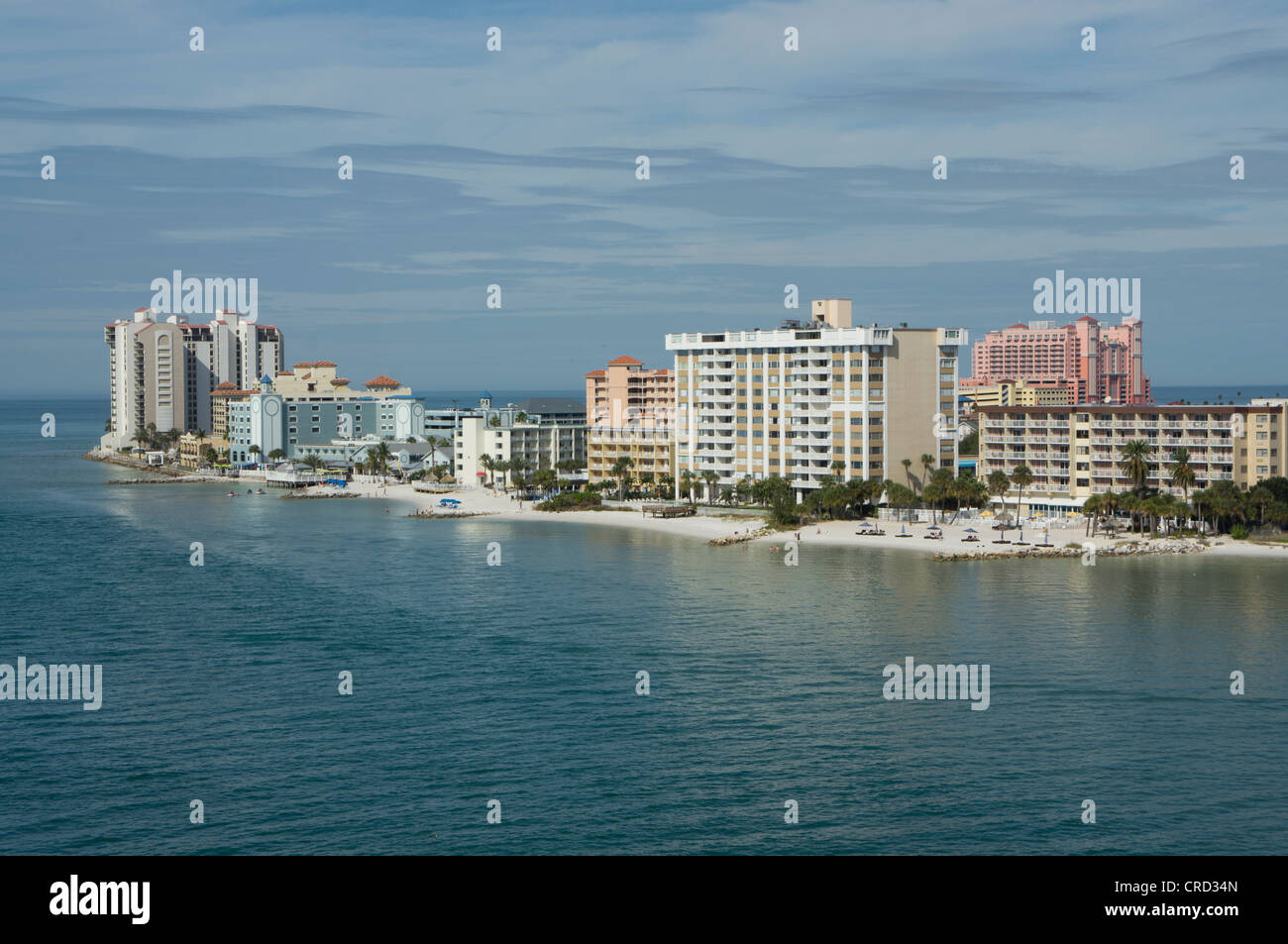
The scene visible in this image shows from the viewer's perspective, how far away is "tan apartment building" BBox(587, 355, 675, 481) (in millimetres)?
66562

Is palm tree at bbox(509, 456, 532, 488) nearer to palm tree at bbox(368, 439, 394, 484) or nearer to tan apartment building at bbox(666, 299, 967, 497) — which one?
tan apartment building at bbox(666, 299, 967, 497)

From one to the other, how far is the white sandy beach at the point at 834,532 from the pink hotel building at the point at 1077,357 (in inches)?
3554

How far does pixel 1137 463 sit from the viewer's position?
4866 cm

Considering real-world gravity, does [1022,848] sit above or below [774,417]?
below

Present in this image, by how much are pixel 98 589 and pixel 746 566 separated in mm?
20645

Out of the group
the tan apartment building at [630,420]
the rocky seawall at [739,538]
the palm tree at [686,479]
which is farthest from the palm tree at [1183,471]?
the tan apartment building at [630,420]

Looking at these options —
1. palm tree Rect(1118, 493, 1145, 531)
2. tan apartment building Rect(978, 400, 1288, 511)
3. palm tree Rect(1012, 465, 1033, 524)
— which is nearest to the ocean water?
palm tree Rect(1118, 493, 1145, 531)

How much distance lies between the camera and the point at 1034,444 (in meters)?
54.6

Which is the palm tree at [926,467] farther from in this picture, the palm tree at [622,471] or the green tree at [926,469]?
the palm tree at [622,471]

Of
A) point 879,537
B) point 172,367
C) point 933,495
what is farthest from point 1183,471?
point 172,367

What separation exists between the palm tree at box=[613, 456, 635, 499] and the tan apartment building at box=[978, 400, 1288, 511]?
61.9 ft

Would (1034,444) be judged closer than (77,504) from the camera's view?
Yes

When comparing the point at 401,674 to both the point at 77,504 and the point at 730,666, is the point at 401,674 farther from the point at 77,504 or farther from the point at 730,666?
the point at 77,504

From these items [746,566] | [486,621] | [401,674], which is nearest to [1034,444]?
[746,566]
